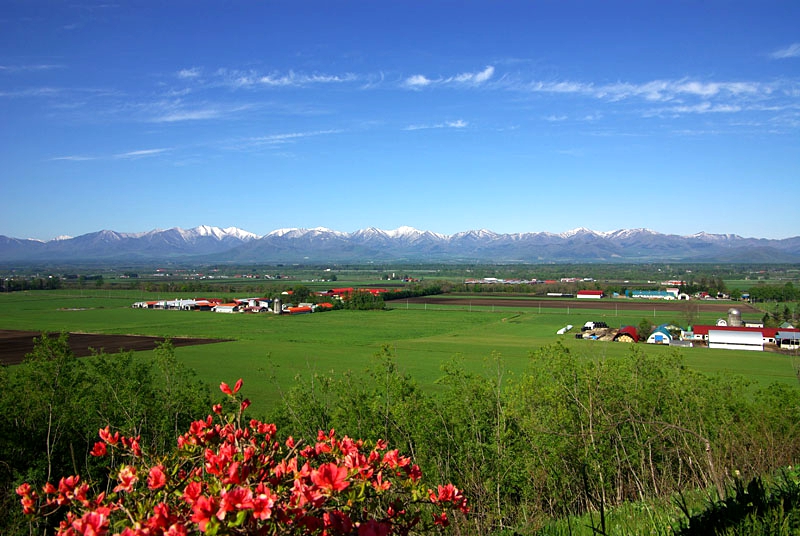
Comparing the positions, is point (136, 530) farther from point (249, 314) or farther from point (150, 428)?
point (249, 314)

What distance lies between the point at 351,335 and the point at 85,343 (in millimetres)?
24585

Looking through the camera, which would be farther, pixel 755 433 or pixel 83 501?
pixel 755 433

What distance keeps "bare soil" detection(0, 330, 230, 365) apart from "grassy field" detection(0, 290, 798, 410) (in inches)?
121

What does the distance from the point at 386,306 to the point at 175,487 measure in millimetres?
86727

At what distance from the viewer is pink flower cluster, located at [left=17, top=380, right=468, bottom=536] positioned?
2.45 meters

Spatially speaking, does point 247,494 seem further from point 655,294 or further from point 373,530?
point 655,294

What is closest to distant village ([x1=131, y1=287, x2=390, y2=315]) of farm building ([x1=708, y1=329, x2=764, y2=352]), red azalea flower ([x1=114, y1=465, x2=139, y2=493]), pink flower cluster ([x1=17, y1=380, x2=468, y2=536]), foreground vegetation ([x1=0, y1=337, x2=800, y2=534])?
farm building ([x1=708, y1=329, x2=764, y2=352])

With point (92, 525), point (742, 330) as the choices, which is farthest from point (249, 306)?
point (92, 525)

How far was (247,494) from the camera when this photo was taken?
2.41 meters

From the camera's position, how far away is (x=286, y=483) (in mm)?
3115

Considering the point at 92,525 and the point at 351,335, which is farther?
the point at 351,335

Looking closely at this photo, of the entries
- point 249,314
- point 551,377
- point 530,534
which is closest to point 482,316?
point 249,314

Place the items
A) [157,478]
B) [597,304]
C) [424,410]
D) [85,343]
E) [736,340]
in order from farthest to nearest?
1. [597,304]
2. [85,343]
3. [736,340]
4. [424,410]
5. [157,478]

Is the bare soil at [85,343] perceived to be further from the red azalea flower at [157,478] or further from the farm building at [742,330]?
the farm building at [742,330]
